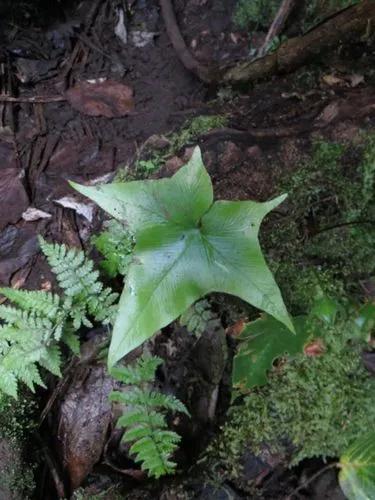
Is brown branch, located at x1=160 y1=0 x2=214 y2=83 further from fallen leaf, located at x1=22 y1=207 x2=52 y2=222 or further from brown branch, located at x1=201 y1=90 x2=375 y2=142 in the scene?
fallen leaf, located at x1=22 y1=207 x2=52 y2=222

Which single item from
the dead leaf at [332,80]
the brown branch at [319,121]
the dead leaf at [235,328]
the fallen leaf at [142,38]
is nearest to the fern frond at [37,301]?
the dead leaf at [235,328]

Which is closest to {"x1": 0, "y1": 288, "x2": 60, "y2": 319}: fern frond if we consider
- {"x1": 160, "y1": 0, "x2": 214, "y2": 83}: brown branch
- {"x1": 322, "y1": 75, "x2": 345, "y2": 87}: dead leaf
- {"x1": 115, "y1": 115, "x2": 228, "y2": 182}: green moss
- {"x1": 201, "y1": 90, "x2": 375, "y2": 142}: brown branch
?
{"x1": 115, "y1": 115, "x2": 228, "y2": 182}: green moss

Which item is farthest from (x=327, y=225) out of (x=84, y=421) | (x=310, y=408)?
(x=84, y=421)

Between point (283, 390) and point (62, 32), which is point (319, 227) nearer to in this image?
point (283, 390)

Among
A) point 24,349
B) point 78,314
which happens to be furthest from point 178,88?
point 24,349

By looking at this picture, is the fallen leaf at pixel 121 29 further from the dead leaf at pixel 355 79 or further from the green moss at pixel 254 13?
the dead leaf at pixel 355 79

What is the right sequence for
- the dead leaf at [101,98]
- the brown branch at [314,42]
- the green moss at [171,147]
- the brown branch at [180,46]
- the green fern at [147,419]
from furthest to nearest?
the dead leaf at [101,98], the brown branch at [180,46], the brown branch at [314,42], the green moss at [171,147], the green fern at [147,419]
